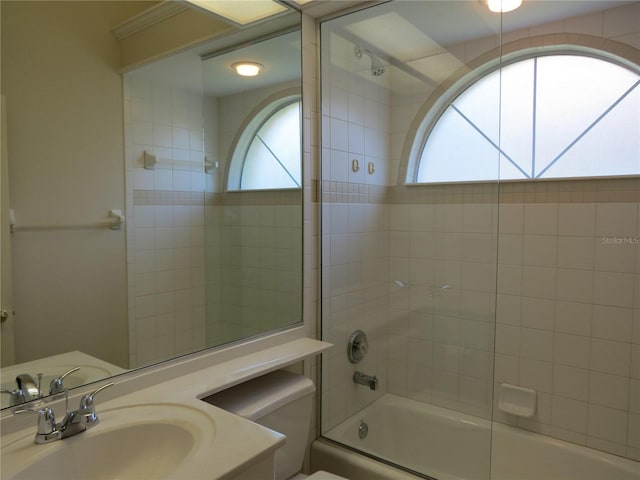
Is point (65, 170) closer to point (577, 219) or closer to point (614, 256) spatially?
point (577, 219)

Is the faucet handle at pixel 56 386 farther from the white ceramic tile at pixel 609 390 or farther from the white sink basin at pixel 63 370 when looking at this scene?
the white ceramic tile at pixel 609 390

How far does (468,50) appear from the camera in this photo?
2.19 meters

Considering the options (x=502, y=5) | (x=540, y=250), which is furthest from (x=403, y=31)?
(x=540, y=250)

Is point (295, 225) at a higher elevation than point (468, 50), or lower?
lower

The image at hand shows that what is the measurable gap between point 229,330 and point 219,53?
1.18m

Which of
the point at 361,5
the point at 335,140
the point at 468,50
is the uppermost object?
the point at 361,5

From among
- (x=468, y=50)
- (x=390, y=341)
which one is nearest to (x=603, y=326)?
(x=390, y=341)

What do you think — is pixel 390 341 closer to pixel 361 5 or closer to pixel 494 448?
pixel 494 448

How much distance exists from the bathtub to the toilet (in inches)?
15.6

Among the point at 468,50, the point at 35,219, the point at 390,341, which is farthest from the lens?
the point at 390,341

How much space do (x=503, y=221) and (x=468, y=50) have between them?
0.90 meters

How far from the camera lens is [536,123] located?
2.28 metres

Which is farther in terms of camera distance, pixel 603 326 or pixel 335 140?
pixel 335 140

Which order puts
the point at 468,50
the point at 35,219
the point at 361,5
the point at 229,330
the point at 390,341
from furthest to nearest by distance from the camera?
1. the point at 390,341
2. the point at 468,50
3. the point at 361,5
4. the point at 229,330
5. the point at 35,219
